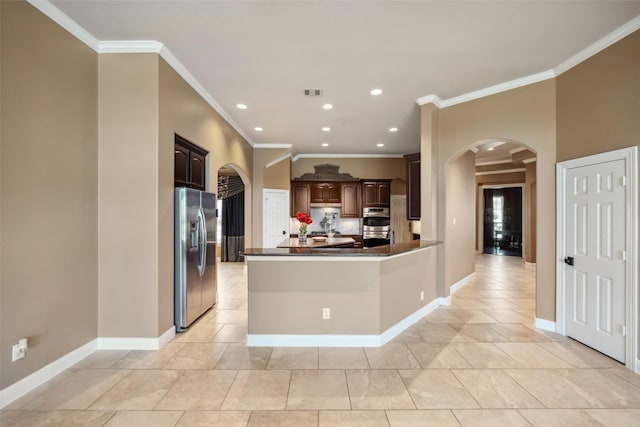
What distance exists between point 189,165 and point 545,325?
4.80m

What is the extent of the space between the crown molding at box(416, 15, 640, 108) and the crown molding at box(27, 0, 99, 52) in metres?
3.93

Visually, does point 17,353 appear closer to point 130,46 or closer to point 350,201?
point 130,46

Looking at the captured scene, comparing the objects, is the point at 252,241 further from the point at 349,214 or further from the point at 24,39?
the point at 24,39

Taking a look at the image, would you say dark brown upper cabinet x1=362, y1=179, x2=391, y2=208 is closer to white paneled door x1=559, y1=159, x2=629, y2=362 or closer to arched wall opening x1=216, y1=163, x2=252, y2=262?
arched wall opening x1=216, y1=163, x2=252, y2=262

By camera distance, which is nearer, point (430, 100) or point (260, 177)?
point (430, 100)

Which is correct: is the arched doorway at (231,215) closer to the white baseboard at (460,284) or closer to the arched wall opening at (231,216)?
the arched wall opening at (231,216)

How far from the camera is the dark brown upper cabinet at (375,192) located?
810cm

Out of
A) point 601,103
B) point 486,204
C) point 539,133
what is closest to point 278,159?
point 539,133

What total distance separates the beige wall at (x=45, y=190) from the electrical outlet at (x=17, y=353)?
0.03 meters

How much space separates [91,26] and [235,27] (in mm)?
1331

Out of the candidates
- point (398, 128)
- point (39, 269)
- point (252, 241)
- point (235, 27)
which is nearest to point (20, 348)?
point (39, 269)

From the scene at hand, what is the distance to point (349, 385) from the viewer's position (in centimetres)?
242

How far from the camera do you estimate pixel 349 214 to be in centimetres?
809

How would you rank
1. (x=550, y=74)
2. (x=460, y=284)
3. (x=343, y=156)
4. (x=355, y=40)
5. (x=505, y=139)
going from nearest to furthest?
(x=355, y=40), (x=550, y=74), (x=505, y=139), (x=460, y=284), (x=343, y=156)
